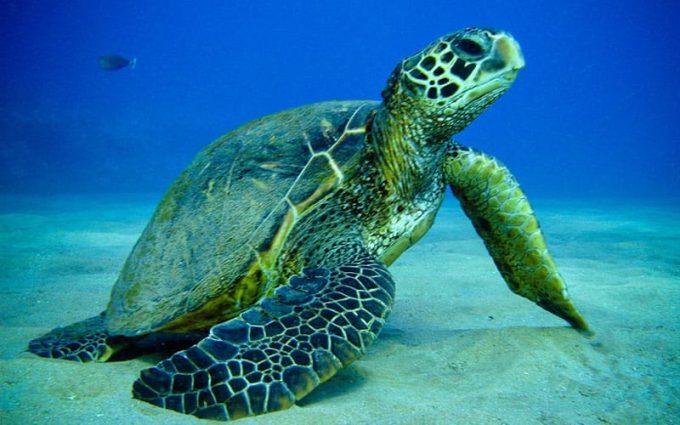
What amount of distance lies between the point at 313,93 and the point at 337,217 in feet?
373

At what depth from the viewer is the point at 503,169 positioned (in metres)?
3.08

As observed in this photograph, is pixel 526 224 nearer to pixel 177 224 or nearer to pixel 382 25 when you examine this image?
pixel 177 224

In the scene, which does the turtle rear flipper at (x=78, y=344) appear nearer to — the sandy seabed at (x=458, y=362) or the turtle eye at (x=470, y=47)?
the sandy seabed at (x=458, y=362)

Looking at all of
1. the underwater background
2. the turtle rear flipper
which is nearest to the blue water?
the underwater background

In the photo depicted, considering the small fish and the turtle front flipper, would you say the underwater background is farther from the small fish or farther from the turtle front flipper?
the small fish

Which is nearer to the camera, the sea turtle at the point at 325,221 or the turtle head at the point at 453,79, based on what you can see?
the sea turtle at the point at 325,221

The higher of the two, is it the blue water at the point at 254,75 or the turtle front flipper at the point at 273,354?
the blue water at the point at 254,75

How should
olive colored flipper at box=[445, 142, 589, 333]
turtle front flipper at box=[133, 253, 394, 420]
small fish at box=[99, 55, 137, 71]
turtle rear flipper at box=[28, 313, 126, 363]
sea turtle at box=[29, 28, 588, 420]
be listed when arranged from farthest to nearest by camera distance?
small fish at box=[99, 55, 137, 71], olive colored flipper at box=[445, 142, 589, 333], turtle rear flipper at box=[28, 313, 126, 363], sea turtle at box=[29, 28, 588, 420], turtle front flipper at box=[133, 253, 394, 420]

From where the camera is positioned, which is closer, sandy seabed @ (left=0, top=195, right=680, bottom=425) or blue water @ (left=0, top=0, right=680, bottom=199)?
sandy seabed @ (left=0, top=195, right=680, bottom=425)

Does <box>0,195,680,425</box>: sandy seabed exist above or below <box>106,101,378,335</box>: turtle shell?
below

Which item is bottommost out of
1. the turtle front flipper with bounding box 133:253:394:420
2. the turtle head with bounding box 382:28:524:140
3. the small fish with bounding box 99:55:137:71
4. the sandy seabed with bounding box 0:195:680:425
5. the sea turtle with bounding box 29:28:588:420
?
the sandy seabed with bounding box 0:195:680:425

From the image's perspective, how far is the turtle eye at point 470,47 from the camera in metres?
2.62

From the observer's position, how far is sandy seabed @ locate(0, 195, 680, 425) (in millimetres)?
1706

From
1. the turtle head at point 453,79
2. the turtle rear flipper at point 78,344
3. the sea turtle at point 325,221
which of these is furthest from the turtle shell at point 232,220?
the turtle head at point 453,79
